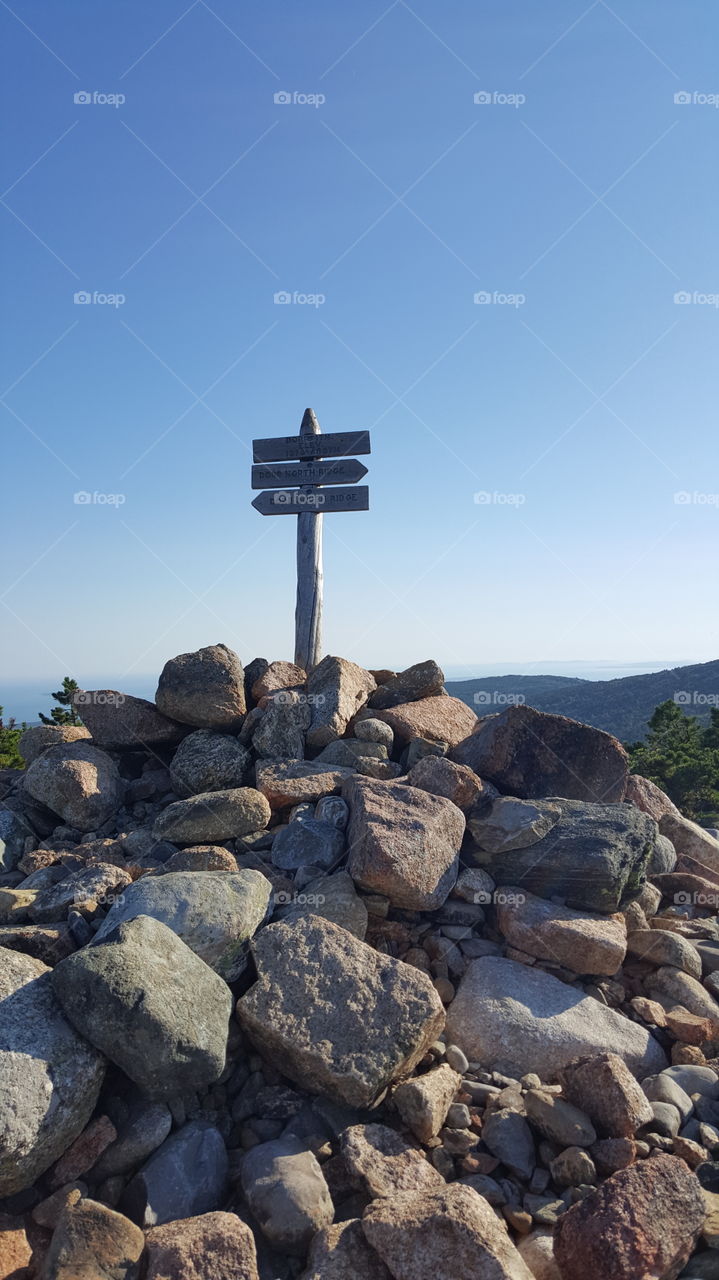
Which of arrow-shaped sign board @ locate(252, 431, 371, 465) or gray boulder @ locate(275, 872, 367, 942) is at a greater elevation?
arrow-shaped sign board @ locate(252, 431, 371, 465)

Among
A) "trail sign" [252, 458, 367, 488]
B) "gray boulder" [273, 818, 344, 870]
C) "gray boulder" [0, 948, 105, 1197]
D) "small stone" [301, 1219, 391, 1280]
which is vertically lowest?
"small stone" [301, 1219, 391, 1280]

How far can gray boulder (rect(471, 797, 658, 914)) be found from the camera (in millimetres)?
6992

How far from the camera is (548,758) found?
8.27 metres

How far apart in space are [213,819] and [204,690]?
1.76 metres

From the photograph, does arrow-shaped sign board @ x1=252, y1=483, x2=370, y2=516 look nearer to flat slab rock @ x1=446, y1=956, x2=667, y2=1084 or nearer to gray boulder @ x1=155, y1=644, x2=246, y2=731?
gray boulder @ x1=155, y1=644, x2=246, y2=731

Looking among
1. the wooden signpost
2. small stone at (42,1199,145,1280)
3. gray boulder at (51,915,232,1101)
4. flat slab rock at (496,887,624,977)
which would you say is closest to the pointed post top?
the wooden signpost

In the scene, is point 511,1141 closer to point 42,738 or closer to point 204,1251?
point 204,1251

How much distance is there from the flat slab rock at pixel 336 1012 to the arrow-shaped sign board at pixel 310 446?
6.78m

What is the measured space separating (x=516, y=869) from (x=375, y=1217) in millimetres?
3505

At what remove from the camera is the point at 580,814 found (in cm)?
753

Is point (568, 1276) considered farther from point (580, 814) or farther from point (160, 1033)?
point (580, 814)

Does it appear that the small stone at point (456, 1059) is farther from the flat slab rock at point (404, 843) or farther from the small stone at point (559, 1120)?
the flat slab rock at point (404, 843)

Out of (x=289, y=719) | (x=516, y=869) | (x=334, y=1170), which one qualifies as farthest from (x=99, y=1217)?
(x=289, y=719)

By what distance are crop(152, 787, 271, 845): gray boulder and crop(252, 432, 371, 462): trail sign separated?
17.3 ft
